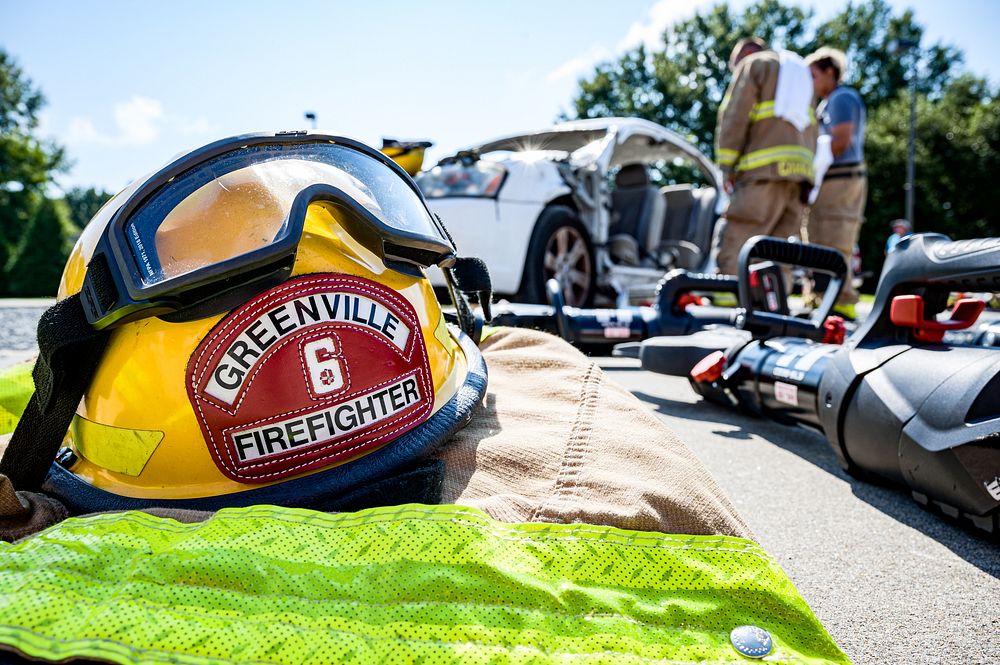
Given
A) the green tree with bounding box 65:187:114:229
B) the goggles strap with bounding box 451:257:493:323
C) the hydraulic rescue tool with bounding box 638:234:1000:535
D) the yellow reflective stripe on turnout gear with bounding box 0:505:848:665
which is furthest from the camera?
the green tree with bounding box 65:187:114:229

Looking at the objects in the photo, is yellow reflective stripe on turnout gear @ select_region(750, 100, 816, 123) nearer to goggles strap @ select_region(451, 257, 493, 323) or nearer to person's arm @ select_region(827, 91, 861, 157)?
person's arm @ select_region(827, 91, 861, 157)

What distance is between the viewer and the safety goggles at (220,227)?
36.8 inches

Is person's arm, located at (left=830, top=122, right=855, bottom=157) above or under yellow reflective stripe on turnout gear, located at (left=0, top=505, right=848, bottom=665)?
above

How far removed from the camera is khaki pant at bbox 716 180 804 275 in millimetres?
4996

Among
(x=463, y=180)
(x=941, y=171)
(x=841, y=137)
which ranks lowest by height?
(x=463, y=180)

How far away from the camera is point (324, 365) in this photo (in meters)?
1.03

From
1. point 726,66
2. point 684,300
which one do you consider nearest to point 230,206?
point 684,300

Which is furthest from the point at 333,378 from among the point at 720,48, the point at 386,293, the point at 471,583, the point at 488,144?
the point at 720,48

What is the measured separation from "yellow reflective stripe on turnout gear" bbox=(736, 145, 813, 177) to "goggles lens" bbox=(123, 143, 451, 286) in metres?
4.47

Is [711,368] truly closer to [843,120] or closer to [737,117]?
[737,117]

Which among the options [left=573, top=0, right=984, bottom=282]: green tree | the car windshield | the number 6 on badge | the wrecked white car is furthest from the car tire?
[left=573, top=0, right=984, bottom=282]: green tree

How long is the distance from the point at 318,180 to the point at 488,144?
5.75 meters

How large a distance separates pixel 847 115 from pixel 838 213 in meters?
0.84

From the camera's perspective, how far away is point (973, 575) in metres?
1.26
